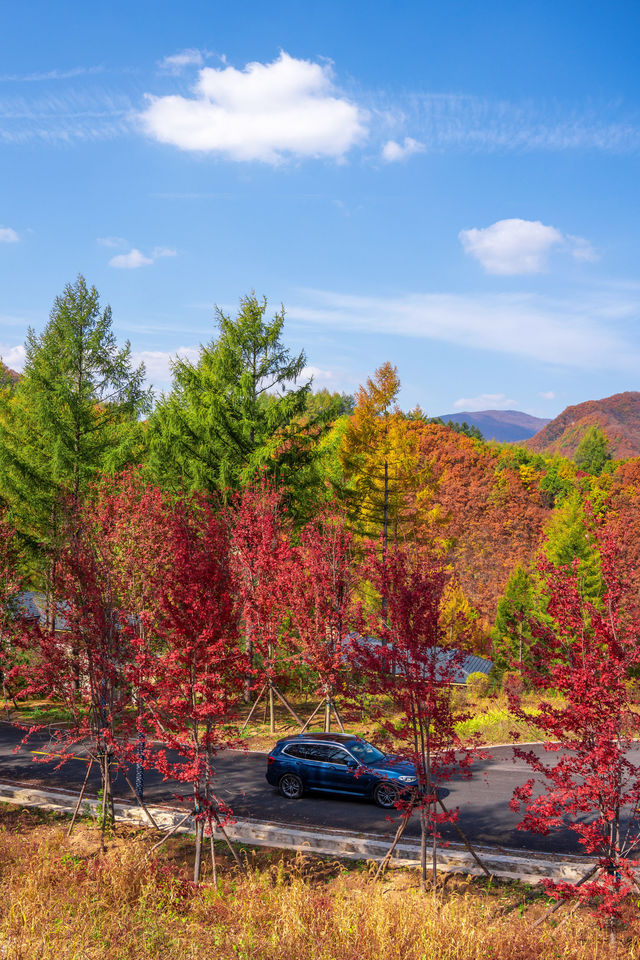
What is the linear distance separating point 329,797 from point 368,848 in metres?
3.31

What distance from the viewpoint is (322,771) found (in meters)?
14.6

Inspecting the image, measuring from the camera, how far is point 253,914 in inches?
333

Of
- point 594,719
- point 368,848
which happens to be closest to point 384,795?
point 368,848

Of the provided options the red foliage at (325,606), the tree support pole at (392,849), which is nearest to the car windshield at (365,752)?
the red foliage at (325,606)

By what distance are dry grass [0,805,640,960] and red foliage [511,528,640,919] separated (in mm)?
938

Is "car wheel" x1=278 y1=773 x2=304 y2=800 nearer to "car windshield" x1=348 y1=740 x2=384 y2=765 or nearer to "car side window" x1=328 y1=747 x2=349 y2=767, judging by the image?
"car side window" x1=328 y1=747 x2=349 y2=767

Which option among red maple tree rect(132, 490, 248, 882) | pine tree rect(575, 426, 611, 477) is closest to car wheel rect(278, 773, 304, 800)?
red maple tree rect(132, 490, 248, 882)

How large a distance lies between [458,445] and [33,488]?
215ft


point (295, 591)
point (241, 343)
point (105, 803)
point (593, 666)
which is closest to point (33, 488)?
point (241, 343)

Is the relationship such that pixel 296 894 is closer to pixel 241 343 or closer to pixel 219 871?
pixel 219 871

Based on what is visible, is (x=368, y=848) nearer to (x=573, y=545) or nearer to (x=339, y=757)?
(x=339, y=757)

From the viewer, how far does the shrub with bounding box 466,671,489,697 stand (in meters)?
31.6

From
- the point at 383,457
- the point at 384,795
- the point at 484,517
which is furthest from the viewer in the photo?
the point at 484,517

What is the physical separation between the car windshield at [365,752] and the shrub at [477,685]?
17.0 metres
